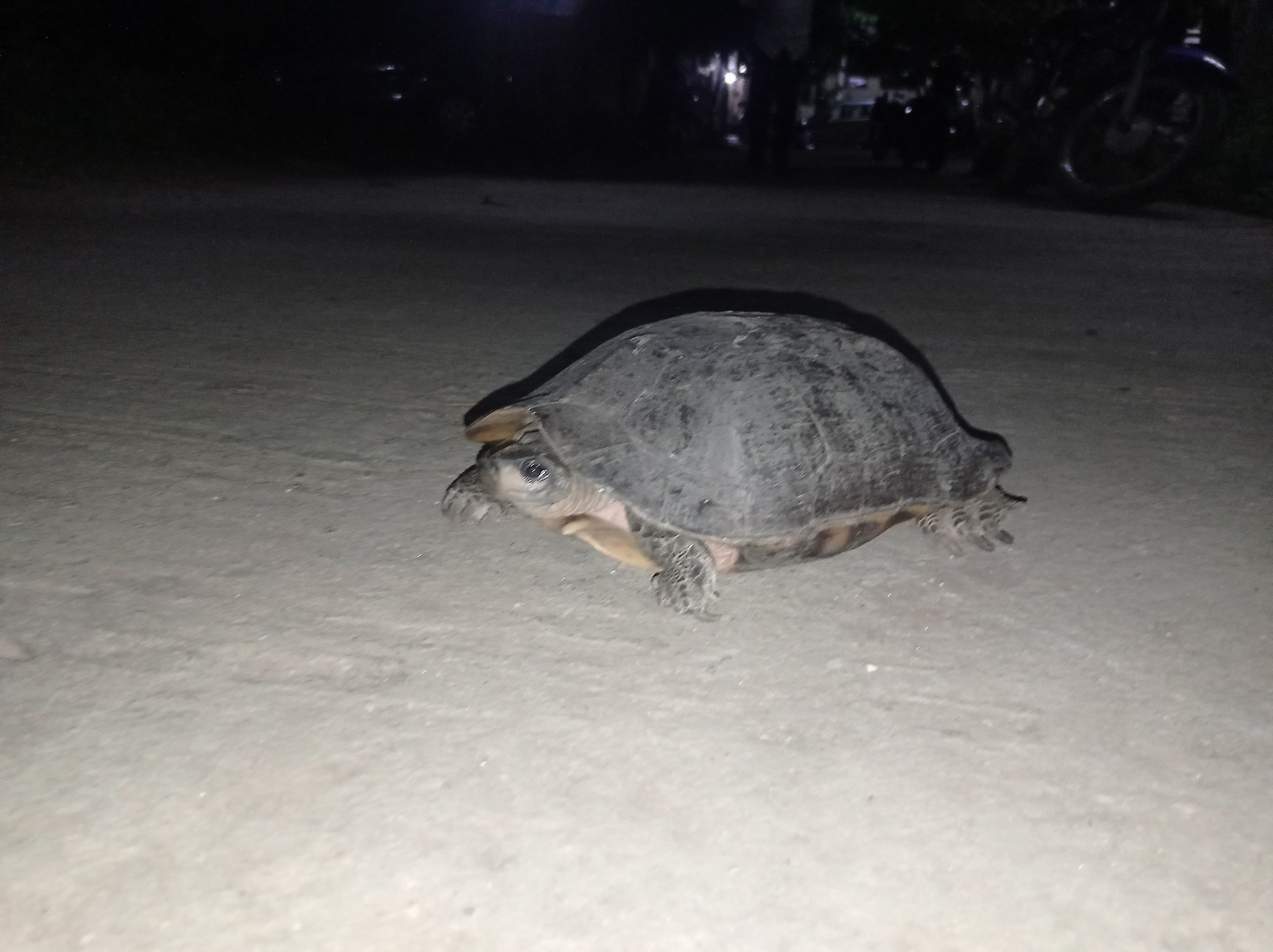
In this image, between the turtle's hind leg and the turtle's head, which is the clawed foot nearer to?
the turtle's head

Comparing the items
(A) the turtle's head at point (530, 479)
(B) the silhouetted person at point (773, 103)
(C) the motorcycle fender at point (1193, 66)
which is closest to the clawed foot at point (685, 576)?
(A) the turtle's head at point (530, 479)

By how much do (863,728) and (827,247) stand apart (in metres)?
6.94

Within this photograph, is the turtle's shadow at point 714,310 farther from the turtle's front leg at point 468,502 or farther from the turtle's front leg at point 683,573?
the turtle's front leg at point 683,573

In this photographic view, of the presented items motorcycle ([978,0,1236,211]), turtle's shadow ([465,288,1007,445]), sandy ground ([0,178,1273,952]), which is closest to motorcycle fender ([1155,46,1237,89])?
motorcycle ([978,0,1236,211])

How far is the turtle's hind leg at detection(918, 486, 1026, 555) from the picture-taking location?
130 inches

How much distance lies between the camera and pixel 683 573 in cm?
284

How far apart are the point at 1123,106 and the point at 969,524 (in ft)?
29.3

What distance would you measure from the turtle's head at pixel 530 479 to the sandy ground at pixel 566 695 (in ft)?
0.63

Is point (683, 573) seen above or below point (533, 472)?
below

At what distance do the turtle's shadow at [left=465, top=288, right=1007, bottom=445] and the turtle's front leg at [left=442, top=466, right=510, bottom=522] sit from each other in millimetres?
840

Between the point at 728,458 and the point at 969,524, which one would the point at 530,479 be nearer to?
the point at 728,458

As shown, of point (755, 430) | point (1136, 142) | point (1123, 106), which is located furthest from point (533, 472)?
point (1136, 142)

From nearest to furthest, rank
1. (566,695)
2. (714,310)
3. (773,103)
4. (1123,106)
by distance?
(566,695) → (714,310) → (1123,106) → (773,103)

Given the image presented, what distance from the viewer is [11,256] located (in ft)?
23.5
